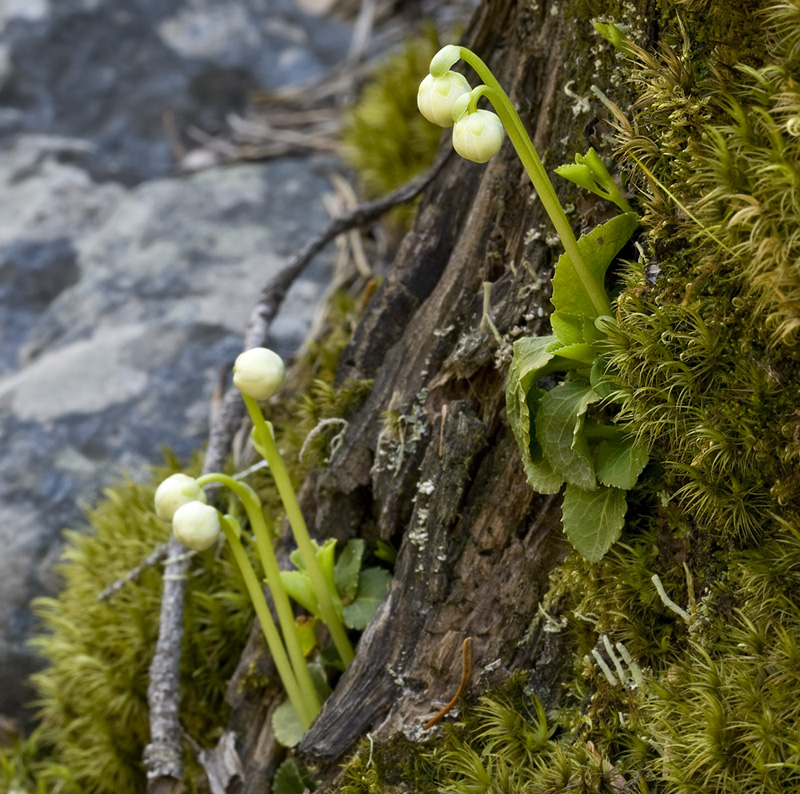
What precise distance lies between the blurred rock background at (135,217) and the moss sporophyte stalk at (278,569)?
107cm

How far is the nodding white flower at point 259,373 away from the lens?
1.54 meters

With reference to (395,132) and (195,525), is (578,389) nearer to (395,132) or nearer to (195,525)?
(195,525)

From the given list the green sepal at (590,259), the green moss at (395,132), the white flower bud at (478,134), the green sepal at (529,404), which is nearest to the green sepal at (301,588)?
the green sepal at (529,404)

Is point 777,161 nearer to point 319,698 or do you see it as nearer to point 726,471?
point 726,471

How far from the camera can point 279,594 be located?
68.1 inches

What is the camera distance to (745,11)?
1263 mm

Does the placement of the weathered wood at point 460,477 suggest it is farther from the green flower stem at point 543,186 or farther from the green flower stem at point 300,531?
the green flower stem at point 543,186

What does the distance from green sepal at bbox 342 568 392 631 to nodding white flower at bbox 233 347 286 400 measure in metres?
0.57

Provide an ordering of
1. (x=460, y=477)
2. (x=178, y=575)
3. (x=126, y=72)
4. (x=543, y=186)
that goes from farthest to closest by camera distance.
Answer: (x=126, y=72) < (x=178, y=575) < (x=460, y=477) < (x=543, y=186)

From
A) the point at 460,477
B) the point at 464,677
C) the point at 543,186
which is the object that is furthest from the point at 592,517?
the point at 543,186

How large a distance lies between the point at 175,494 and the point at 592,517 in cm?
81

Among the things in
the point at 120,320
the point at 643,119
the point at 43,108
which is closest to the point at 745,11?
the point at 643,119

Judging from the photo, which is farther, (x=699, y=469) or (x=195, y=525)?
(x=195, y=525)

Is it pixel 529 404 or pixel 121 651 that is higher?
pixel 529 404
